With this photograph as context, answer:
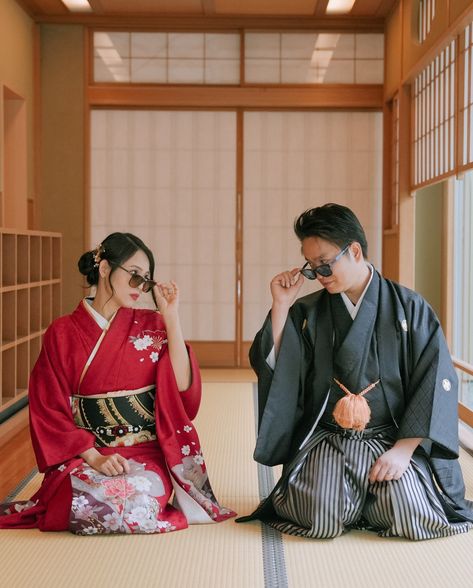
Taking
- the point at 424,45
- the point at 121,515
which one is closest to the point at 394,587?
the point at 121,515

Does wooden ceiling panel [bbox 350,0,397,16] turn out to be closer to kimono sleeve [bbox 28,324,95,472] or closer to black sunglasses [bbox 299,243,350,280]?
black sunglasses [bbox 299,243,350,280]

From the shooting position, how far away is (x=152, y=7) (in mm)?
6348

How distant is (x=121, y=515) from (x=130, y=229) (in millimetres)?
4416

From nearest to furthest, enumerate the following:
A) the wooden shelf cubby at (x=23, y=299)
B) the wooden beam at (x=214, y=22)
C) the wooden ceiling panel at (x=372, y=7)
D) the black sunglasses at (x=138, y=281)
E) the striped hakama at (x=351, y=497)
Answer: the striped hakama at (x=351, y=497) → the black sunglasses at (x=138, y=281) → the wooden shelf cubby at (x=23, y=299) → the wooden ceiling panel at (x=372, y=7) → the wooden beam at (x=214, y=22)

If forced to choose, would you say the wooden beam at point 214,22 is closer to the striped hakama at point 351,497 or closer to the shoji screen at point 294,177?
the shoji screen at point 294,177

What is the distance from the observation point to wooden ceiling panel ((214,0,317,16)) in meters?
6.18

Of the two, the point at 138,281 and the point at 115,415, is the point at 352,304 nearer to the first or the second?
the point at 138,281

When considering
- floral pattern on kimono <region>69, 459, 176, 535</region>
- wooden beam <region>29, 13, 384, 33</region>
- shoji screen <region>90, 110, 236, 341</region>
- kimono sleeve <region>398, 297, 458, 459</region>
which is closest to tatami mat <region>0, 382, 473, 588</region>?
floral pattern on kimono <region>69, 459, 176, 535</region>

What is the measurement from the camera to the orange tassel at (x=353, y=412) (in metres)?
2.68

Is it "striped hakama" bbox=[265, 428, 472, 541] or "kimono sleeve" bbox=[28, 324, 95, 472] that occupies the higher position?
"kimono sleeve" bbox=[28, 324, 95, 472]

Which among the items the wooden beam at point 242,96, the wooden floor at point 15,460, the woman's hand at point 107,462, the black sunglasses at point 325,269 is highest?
the wooden beam at point 242,96

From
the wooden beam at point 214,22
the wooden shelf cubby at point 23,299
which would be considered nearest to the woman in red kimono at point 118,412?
the wooden shelf cubby at point 23,299

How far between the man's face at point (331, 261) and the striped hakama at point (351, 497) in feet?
1.63

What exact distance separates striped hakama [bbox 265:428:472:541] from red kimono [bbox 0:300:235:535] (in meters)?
0.29
